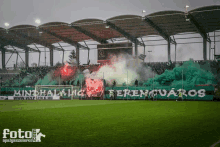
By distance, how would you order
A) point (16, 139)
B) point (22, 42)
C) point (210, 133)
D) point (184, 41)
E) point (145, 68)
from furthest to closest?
point (22, 42), point (184, 41), point (145, 68), point (210, 133), point (16, 139)

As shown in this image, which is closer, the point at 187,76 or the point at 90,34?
the point at 187,76

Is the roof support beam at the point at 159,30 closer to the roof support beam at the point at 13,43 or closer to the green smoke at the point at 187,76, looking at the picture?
the green smoke at the point at 187,76

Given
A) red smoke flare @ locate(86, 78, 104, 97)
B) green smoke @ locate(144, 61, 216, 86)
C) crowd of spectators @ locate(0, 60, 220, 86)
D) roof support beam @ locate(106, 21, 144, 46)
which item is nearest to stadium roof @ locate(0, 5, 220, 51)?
roof support beam @ locate(106, 21, 144, 46)

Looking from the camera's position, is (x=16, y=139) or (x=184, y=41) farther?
(x=184, y=41)

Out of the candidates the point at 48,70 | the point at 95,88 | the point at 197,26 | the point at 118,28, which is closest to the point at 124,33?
the point at 118,28

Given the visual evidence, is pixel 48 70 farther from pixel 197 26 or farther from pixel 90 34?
pixel 197 26

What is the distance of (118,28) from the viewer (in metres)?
46.5

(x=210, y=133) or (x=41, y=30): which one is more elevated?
(x=41, y=30)

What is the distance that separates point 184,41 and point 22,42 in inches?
1362

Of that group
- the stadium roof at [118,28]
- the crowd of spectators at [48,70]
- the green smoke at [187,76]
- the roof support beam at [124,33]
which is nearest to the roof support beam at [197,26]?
the stadium roof at [118,28]

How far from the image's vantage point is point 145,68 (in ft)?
152

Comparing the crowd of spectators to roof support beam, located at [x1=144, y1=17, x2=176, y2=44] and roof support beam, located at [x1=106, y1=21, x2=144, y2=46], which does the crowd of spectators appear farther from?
roof support beam, located at [x1=106, y1=21, x2=144, y2=46]

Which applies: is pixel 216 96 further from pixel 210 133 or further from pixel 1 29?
pixel 1 29

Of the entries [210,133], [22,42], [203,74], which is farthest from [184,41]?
[210,133]
